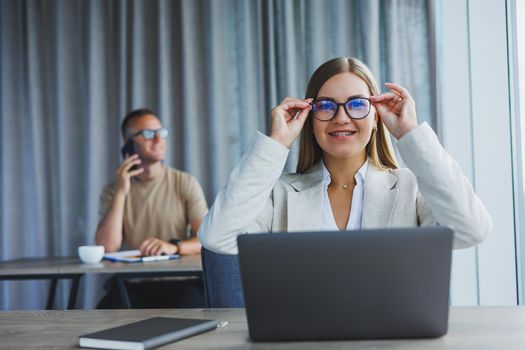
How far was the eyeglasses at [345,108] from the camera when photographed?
1751 mm

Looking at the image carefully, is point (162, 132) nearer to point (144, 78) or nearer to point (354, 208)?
point (144, 78)

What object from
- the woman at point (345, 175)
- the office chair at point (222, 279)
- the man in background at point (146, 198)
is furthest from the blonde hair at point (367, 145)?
the man in background at point (146, 198)

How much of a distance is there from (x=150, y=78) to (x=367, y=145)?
248 centimetres

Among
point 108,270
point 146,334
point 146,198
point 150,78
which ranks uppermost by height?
point 150,78

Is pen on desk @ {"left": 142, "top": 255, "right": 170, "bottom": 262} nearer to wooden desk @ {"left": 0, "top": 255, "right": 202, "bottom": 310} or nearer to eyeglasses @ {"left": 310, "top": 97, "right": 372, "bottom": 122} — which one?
wooden desk @ {"left": 0, "top": 255, "right": 202, "bottom": 310}

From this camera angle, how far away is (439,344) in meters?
1.03

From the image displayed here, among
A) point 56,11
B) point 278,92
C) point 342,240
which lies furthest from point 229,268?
point 56,11

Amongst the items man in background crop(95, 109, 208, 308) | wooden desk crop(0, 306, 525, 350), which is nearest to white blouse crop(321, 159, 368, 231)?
wooden desk crop(0, 306, 525, 350)

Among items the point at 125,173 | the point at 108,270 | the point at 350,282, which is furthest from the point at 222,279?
the point at 125,173

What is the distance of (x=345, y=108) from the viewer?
176 centimetres

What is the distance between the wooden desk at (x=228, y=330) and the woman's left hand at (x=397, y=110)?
0.48 meters

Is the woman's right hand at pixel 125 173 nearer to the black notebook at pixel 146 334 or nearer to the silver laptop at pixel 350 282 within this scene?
the black notebook at pixel 146 334

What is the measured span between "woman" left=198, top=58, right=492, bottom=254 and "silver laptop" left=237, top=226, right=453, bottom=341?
544 millimetres

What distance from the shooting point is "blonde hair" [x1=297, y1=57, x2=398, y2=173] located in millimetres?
1848
